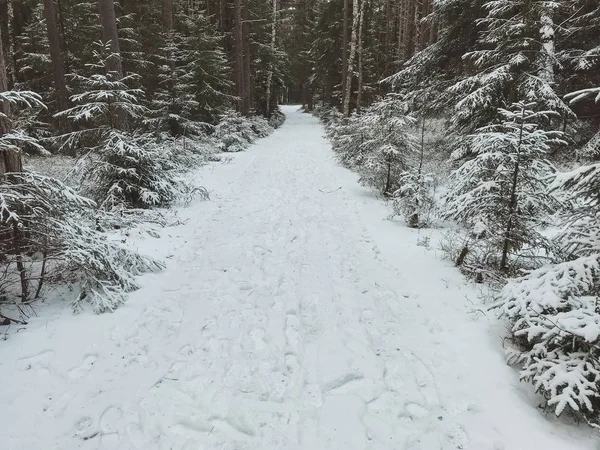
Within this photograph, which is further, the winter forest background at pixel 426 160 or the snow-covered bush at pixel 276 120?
the snow-covered bush at pixel 276 120

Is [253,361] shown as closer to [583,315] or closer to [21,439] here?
[21,439]

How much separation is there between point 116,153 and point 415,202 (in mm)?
5861

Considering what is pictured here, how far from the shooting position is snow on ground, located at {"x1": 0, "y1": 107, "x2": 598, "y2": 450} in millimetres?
2713

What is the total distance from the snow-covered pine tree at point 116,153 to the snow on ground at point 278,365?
1.95 metres

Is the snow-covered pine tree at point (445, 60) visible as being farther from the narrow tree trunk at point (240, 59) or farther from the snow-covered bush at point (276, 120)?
the snow-covered bush at point (276, 120)

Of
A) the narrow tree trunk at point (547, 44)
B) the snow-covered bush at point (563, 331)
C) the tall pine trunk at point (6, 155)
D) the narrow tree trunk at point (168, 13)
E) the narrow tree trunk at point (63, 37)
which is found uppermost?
the narrow tree trunk at point (168, 13)

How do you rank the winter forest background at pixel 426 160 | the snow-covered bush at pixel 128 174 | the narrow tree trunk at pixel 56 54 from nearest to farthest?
the winter forest background at pixel 426 160 < the snow-covered bush at pixel 128 174 < the narrow tree trunk at pixel 56 54

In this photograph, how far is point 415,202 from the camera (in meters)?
7.18

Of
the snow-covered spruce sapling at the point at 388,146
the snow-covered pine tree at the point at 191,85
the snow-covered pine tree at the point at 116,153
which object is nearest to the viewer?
the snow-covered pine tree at the point at 116,153

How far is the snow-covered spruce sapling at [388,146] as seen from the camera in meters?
8.62

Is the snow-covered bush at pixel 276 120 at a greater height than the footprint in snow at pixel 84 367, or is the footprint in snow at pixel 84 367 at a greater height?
the snow-covered bush at pixel 276 120

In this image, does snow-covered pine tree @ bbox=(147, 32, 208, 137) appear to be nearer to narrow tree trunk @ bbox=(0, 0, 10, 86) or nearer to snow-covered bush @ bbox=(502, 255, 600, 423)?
narrow tree trunk @ bbox=(0, 0, 10, 86)

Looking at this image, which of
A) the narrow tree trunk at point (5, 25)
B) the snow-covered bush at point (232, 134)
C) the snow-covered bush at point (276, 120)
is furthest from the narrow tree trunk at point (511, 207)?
the snow-covered bush at point (276, 120)

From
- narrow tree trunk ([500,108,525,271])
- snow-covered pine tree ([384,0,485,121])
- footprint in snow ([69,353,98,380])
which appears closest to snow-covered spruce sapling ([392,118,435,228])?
narrow tree trunk ([500,108,525,271])
